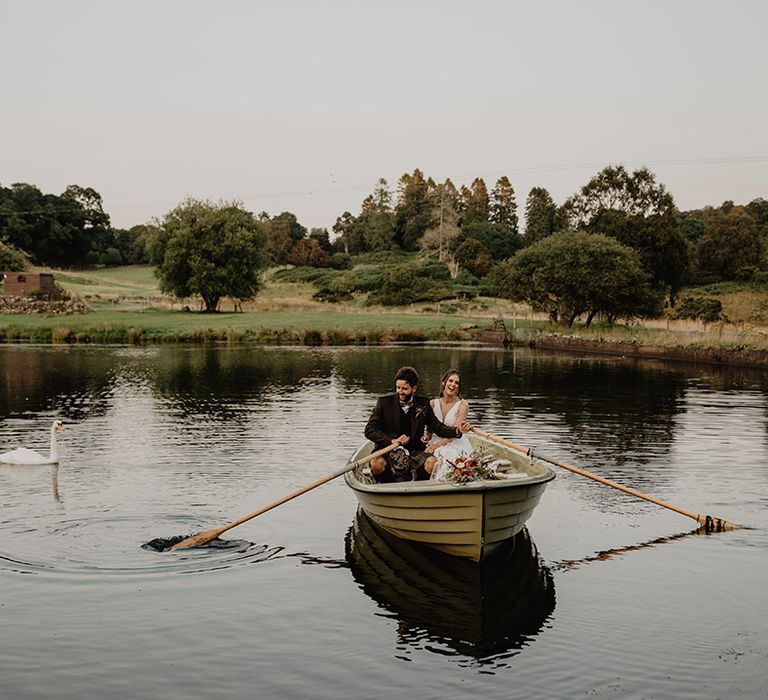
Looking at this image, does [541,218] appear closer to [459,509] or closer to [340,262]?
[340,262]

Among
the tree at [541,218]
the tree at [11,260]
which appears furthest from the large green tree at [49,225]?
the tree at [541,218]

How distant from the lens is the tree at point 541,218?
123m

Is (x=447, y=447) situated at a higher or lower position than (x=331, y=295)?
lower

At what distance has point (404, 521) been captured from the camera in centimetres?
1212

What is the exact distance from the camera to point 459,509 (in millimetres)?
11133

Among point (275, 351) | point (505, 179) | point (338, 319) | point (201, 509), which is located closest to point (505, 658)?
point (201, 509)

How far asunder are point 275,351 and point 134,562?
43.1m

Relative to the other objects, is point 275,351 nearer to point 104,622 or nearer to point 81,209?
point 104,622

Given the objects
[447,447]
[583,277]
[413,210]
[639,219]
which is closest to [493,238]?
[413,210]

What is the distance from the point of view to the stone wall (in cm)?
7856

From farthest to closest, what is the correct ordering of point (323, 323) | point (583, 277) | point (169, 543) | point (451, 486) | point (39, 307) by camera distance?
point (39, 307) → point (323, 323) → point (583, 277) → point (169, 543) → point (451, 486)

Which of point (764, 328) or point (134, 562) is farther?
point (764, 328)

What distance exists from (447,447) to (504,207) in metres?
142

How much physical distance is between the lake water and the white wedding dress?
1209mm
